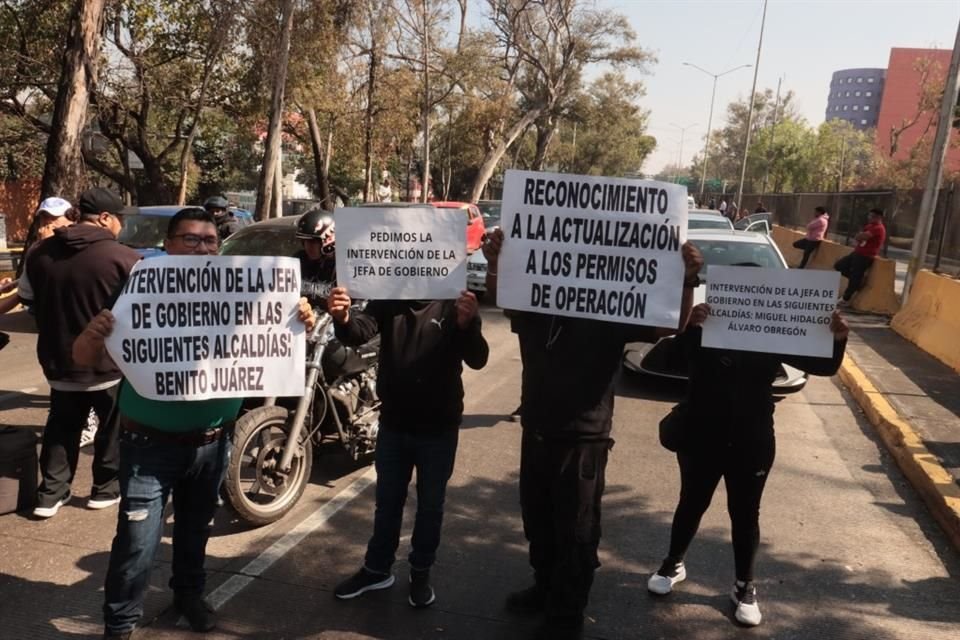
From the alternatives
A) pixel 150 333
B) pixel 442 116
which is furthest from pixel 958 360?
pixel 442 116

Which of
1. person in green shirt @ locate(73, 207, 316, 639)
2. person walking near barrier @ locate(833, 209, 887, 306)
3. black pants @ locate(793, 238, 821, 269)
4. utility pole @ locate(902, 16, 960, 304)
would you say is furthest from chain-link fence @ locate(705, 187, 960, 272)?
person in green shirt @ locate(73, 207, 316, 639)

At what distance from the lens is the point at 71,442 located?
4.45 m

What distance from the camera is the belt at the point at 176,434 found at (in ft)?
9.72

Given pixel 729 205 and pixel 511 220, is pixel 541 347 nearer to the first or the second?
pixel 511 220

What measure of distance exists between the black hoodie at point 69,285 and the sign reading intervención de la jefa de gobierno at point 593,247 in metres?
2.43

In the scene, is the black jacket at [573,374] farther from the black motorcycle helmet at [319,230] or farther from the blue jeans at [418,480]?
the black motorcycle helmet at [319,230]

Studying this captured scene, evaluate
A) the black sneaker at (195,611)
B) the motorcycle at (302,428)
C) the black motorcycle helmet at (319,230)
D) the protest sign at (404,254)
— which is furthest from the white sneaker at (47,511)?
the protest sign at (404,254)

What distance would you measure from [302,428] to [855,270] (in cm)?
1225

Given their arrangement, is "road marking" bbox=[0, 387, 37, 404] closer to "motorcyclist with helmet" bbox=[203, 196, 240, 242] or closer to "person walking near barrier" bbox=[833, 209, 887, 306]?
"motorcyclist with helmet" bbox=[203, 196, 240, 242]

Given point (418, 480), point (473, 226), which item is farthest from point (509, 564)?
point (473, 226)

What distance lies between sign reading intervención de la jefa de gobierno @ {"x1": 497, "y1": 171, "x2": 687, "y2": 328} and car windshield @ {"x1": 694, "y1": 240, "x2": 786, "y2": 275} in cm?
623

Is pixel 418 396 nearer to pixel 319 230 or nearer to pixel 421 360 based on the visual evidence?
pixel 421 360

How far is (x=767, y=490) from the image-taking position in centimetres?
534

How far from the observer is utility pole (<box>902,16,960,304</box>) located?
40.4 ft
